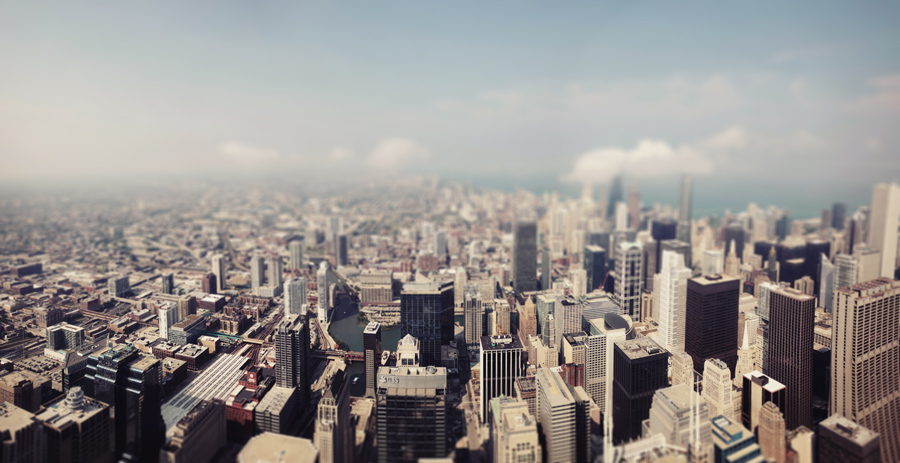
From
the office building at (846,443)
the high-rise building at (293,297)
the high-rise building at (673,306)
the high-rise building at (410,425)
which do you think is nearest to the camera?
the office building at (846,443)

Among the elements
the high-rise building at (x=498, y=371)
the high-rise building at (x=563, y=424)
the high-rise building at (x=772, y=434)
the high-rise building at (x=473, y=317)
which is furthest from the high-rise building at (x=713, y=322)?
the high-rise building at (x=473, y=317)

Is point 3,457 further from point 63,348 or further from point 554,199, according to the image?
point 554,199

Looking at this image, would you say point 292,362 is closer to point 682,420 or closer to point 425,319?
point 425,319

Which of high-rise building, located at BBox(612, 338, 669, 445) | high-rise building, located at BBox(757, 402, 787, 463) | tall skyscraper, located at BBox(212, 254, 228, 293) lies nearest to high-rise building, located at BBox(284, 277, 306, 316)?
tall skyscraper, located at BBox(212, 254, 228, 293)

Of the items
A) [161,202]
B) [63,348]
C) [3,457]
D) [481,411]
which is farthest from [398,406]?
[161,202]

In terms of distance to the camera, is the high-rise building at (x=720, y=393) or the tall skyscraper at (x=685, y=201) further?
the tall skyscraper at (x=685, y=201)

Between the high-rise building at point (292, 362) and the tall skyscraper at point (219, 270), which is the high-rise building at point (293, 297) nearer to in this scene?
the tall skyscraper at point (219, 270)

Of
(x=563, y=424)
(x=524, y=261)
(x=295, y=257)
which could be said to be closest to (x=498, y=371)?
(x=563, y=424)

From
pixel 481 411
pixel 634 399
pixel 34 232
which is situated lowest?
pixel 481 411
